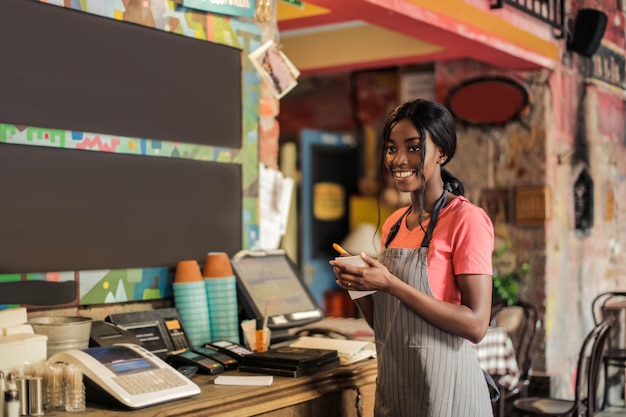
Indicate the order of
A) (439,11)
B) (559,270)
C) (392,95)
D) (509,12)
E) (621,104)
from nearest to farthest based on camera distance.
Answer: (439,11) < (509,12) < (559,270) < (621,104) < (392,95)

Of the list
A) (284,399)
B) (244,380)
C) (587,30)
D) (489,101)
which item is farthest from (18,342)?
(587,30)

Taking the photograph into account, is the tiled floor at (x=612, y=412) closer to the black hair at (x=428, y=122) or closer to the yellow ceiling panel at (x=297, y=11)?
the yellow ceiling panel at (x=297, y=11)

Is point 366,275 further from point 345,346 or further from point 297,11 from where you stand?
point 297,11

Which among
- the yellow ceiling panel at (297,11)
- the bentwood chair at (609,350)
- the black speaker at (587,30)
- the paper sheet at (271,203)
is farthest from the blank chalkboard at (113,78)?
the black speaker at (587,30)

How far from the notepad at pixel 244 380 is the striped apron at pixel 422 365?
395 millimetres

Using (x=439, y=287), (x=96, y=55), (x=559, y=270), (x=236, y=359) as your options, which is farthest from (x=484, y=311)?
(x=559, y=270)

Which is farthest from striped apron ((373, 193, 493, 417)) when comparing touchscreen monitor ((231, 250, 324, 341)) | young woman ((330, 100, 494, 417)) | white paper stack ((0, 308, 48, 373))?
white paper stack ((0, 308, 48, 373))

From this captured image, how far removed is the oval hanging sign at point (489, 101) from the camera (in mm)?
5789

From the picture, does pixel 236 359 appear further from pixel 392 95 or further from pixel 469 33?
pixel 392 95

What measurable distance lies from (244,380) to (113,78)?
3.82ft

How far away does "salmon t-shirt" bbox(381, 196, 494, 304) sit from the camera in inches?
87.3

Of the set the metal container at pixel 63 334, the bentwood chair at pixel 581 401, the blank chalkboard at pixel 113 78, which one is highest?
the blank chalkboard at pixel 113 78

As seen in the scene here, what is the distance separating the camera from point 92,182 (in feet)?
9.34

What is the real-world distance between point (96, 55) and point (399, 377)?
151 centimetres
